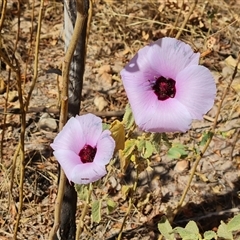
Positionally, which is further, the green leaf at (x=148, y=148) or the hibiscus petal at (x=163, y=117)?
the green leaf at (x=148, y=148)

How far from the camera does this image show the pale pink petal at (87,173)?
0.97 metres

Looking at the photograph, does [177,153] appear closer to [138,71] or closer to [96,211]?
[96,211]

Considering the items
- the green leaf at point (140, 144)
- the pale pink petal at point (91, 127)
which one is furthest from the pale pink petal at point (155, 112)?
the green leaf at point (140, 144)

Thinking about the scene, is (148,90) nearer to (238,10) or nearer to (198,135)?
(198,135)

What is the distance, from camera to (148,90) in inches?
37.0

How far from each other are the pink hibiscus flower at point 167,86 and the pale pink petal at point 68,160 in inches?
6.2

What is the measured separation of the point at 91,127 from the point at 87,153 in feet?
0.17

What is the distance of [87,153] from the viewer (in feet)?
3.36

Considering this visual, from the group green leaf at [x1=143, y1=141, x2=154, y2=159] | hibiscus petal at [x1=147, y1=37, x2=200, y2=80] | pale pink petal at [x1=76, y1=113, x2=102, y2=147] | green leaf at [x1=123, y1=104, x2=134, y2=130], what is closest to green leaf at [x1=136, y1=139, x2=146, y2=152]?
green leaf at [x1=143, y1=141, x2=154, y2=159]

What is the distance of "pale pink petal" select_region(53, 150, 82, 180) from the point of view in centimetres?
100

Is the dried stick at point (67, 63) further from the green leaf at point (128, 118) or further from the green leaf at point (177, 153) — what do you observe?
the green leaf at point (177, 153)

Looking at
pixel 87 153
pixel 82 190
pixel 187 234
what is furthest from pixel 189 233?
pixel 87 153

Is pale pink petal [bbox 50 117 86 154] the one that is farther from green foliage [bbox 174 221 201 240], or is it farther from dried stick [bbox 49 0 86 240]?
green foliage [bbox 174 221 201 240]

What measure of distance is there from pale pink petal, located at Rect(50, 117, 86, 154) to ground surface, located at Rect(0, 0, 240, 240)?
0.48 meters
